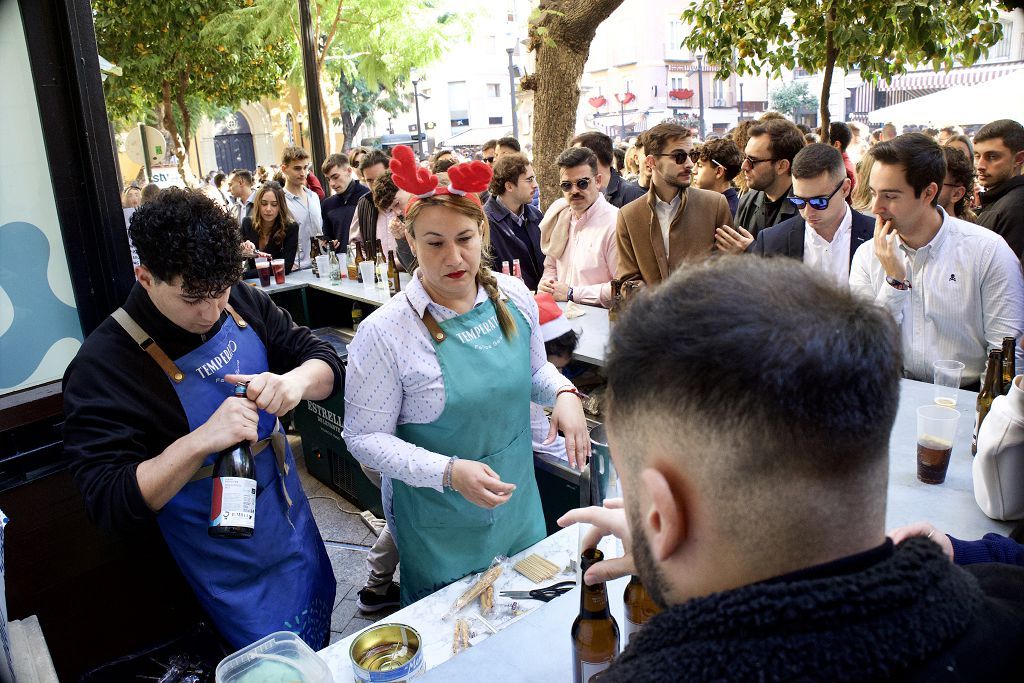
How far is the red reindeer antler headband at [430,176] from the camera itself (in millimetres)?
2428

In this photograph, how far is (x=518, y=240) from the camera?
586cm

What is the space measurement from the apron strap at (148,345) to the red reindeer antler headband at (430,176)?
94cm

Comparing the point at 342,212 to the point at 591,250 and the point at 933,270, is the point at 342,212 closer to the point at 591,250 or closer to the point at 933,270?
the point at 591,250

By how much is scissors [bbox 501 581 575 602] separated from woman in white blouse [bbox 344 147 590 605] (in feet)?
1.01

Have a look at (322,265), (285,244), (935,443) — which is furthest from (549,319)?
(285,244)

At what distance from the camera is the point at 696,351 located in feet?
2.51

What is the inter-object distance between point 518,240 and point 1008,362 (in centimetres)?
378

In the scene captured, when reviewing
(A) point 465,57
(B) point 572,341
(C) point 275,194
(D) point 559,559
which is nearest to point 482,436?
(D) point 559,559

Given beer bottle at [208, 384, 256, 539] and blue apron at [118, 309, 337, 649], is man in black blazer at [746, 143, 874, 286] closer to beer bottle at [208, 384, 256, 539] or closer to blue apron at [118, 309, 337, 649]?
blue apron at [118, 309, 337, 649]

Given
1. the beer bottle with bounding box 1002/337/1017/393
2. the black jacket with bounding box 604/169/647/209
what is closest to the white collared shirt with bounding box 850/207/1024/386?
the beer bottle with bounding box 1002/337/1017/393

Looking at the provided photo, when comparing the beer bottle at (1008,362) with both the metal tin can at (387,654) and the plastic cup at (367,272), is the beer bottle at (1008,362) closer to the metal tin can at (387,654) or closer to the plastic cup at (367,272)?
the metal tin can at (387,654)

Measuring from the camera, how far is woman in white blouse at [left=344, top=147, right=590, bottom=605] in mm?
2373

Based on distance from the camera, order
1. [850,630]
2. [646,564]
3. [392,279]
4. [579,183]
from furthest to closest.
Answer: [392,279] < [579,183] < [646,564] < [850,630]

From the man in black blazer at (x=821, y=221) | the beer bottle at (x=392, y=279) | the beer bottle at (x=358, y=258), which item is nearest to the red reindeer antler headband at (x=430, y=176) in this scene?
the man in black blazer at (x=821, y=221)
